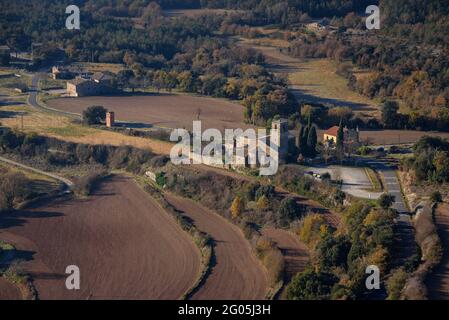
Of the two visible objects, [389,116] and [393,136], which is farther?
[389,116]

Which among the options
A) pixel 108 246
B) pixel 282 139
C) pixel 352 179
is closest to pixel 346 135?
pixel 282 139

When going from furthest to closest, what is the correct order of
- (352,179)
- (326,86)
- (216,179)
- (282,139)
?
(326,86) < (282,139) < (216,179) < (352,179)

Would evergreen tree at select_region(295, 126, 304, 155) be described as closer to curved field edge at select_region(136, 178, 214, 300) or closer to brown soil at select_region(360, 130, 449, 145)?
brown soil at select_region(360, 130, 449, 145)
